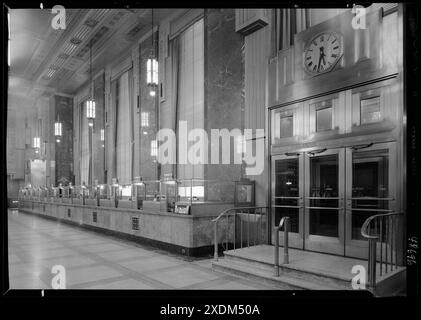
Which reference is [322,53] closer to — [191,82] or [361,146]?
[361,146]

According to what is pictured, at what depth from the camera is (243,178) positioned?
758 cm

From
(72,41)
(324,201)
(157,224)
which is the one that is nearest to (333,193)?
(324,201)

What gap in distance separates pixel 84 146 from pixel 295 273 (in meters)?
17.5

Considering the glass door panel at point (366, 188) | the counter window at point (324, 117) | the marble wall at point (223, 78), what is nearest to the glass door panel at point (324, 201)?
the glass door panel at point (366, 188)

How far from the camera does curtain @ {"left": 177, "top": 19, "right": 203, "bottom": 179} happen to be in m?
10.1

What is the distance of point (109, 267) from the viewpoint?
589 cm

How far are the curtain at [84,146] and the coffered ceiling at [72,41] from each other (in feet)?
8.58

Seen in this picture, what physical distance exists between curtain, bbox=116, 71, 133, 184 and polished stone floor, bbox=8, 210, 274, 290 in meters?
6.42

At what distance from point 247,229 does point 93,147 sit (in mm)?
13365

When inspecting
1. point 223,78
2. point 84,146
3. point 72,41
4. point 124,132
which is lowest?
point 84,146

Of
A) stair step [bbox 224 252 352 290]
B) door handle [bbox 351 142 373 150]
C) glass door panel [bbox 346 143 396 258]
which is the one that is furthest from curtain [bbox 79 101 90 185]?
door handle [bbox 351 142 373 150]

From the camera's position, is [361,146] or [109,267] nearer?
[361,146]
